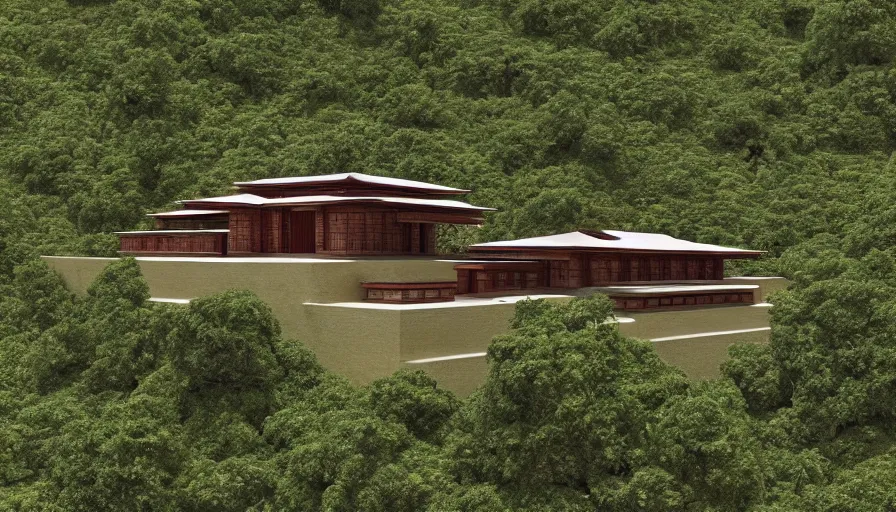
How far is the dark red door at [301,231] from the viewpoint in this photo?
22484 millimetres

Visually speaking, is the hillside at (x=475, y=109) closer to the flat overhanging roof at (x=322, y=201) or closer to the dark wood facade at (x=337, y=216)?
the dark wood facade at (x=337, y=216)

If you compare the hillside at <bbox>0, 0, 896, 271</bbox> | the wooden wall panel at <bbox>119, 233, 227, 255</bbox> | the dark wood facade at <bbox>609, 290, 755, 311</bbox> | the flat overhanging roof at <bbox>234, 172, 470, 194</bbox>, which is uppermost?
the hillside at <bbox>0, 0, 896, 271</bbox>

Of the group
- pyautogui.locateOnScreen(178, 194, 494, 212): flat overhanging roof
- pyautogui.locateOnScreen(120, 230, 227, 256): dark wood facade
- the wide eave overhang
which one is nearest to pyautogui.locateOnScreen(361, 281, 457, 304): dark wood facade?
pyautogui.locateOnScreen(178, 194, 494, 212): flat overhanging roof

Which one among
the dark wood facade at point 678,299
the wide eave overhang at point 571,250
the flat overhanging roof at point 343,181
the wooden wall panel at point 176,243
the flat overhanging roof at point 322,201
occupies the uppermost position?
the flat overhanging roof at point 343,181

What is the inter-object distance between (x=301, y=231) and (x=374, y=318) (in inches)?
218

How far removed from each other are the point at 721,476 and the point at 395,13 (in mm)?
39184

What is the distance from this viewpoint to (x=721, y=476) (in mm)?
13242

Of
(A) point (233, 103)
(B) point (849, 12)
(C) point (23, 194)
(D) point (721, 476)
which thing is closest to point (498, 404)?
(D) point (721, 476)

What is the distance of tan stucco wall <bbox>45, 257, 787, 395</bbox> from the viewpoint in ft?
57.9

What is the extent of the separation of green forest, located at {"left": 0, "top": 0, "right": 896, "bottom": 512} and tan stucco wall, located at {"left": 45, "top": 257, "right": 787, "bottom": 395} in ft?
2.61

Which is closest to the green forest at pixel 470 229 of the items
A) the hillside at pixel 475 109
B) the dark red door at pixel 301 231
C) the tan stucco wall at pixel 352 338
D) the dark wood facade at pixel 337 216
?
the hillside at pixel 475 109

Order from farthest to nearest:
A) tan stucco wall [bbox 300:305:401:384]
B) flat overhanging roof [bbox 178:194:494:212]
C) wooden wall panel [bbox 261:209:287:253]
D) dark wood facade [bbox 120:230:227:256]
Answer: dark wood facade [bbox 120:230:227:256] < wooden wall panel [bbox 261:209:287:253] < flat overhanging roof [bbox 178:194:494:212] < tan stucco wall [bbox 300:305:401:384]

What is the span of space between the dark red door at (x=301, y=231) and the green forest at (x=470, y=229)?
3.51 meters

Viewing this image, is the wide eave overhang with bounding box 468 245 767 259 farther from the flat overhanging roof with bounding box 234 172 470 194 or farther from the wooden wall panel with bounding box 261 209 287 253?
the wooden wall panel with bounding box 261 209 287 253
